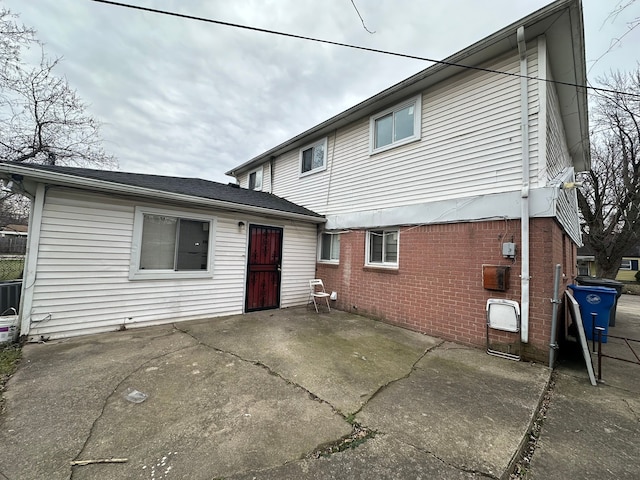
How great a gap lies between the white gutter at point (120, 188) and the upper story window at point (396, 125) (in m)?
3.11

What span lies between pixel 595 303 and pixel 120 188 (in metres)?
8.69

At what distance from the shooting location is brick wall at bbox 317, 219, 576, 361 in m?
3.90

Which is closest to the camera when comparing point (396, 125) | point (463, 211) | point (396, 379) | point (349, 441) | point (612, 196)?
point (349, 441)

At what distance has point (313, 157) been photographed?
830 centimetres

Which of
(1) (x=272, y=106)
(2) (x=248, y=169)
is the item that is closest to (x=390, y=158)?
(1) (x=272, y=106)

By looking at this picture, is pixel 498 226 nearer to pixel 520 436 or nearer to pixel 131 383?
pixel 520 436

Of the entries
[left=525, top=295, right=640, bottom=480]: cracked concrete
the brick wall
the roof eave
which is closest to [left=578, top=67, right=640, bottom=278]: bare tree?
the roof eave

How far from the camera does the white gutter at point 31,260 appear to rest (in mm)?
3963

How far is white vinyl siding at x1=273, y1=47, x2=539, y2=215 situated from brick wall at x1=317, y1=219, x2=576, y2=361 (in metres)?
0.77

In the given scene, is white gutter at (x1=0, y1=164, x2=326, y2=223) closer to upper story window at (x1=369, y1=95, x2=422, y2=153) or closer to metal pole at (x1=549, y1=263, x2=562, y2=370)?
upper story window at (x1=369, y1=95, x2=422, y2=153)

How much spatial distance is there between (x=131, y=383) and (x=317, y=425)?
88.1 inches

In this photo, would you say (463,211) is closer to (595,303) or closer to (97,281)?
(595,303)

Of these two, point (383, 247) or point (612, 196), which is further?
point (612, 196)

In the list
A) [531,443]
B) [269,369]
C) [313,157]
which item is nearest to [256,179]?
[313,157]
